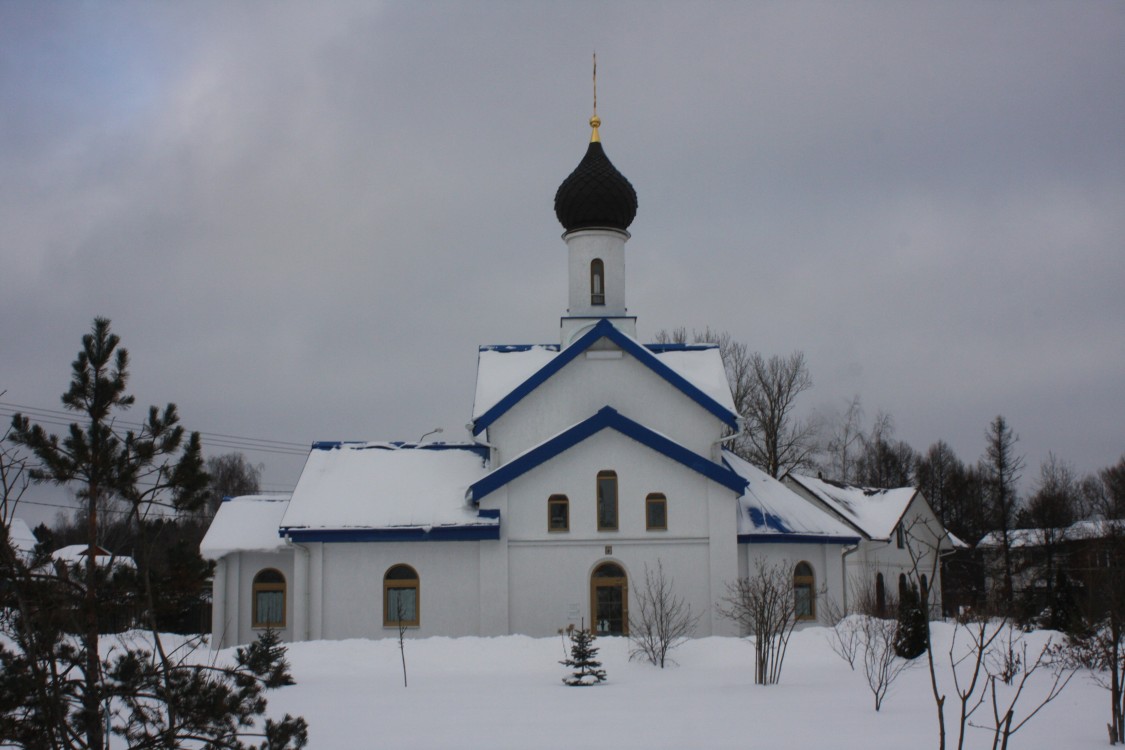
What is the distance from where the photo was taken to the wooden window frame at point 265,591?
83.5ft

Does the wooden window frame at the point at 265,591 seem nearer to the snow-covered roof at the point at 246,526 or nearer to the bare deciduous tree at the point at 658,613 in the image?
the snow-covered roof at the point at 246,526

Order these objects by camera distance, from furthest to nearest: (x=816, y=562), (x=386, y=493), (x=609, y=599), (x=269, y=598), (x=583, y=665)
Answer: (x=816, y=562), (x=386, y=493), (x=269, y=598), (x=609, y=599), (x=583, y=665)

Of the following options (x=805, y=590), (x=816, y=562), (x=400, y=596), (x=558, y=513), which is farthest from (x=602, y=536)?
(x=816, y=562)

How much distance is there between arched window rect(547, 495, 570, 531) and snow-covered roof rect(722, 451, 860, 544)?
12.6 feet

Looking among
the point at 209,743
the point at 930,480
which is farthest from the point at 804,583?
the point at 930,480

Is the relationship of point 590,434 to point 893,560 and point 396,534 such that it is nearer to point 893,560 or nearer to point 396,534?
point 396,534

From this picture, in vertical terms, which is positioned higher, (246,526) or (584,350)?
(584,350)

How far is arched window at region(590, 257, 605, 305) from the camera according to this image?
2875 centimetres

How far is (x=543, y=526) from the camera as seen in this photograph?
80.2 feet

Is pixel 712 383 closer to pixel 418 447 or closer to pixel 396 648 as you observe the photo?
pixel 418 447

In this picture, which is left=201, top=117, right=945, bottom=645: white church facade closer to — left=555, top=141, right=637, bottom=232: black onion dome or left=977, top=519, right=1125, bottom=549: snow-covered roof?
left=555, top=141, right=637, bottom=232: black onion dome

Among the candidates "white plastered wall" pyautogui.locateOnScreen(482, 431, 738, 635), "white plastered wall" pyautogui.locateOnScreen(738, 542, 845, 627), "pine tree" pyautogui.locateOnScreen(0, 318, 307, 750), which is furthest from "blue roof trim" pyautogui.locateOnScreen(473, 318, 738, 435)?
"pine tree" pyautogui.locateOnScreen(0, 318, 307, 750)

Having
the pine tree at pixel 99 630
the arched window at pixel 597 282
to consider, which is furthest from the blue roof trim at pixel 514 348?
the pine tree at pixel 99 630

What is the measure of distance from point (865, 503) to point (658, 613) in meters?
15.4
